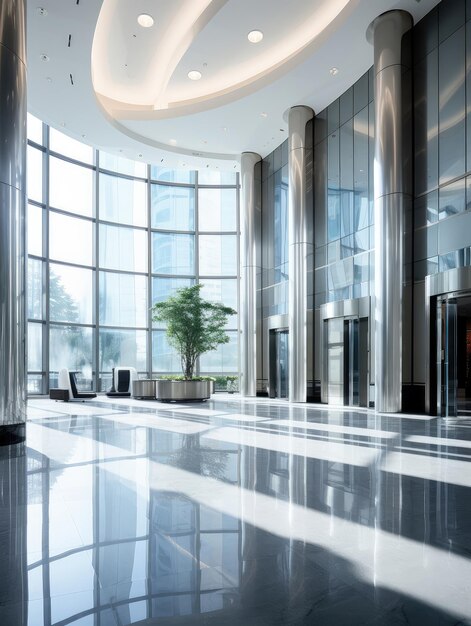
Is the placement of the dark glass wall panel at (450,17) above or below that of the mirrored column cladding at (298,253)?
above

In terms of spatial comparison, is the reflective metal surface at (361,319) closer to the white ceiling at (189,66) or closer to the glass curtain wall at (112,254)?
the white ceiling at (189,66)

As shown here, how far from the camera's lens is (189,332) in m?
17.1

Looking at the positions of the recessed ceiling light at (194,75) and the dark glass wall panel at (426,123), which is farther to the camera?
the recessed ceiling light at (194,75)

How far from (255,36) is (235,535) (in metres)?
14.5

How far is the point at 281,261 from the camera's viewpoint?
19.7 m

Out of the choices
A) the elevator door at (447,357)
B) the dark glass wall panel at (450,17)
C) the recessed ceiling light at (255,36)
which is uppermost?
the recessed ceiling light at (255,36)

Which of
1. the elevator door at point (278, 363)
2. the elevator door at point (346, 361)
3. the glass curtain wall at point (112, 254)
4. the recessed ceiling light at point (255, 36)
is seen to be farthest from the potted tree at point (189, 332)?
the recessed ceiling light at point (255, 36)

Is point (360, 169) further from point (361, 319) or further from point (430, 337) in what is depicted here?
point (430, 337)

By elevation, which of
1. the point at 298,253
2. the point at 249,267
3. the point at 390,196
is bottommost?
the point at 298,253

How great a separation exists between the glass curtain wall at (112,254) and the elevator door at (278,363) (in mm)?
5651

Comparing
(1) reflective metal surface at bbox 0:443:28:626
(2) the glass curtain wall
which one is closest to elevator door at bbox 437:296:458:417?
(1) reflective metal surface at bbox 0:443:28:626

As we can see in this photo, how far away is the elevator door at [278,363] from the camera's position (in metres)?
19.4

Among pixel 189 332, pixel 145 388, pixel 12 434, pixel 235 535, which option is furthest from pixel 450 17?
pixel 145 388

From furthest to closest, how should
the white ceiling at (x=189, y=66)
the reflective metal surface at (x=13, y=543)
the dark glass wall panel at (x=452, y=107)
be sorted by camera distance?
1. the white ceiling at (x=189, y=66)
2. the dark glass wall panel at (x=452, y=107)
3. the reflective metal surface at (x=13, y=543)
